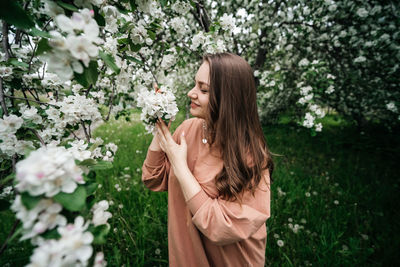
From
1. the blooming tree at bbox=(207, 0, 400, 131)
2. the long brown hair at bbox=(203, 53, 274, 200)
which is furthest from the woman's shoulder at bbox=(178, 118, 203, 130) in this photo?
the blooming tree at bbox=(207, 0, 400, 131)

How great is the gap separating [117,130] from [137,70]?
14.3 ft

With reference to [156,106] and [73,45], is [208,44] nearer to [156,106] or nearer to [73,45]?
[156,106]

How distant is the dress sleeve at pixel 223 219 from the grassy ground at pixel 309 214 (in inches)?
42.8

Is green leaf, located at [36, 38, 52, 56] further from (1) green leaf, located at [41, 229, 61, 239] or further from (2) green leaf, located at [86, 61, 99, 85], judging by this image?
(1) green leaf, located at [41, 229, 61, 239]

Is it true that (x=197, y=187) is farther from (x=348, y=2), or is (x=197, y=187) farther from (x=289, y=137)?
(x=289, y=137)

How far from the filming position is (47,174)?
1.57ft

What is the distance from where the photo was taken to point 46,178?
0.48 metres

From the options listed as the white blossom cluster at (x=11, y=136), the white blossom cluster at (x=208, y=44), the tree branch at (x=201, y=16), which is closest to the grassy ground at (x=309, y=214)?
the white blossom cluster at (x=11, y=136)

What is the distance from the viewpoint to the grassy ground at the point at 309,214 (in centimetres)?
191

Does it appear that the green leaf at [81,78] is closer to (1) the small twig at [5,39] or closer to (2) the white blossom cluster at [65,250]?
(2) the white blossom cluster at [65,250]

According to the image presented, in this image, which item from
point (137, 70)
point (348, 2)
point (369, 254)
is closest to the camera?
point (369, 254)

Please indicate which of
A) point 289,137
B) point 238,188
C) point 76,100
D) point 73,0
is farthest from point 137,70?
point 289,137

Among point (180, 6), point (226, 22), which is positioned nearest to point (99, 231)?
point (226, 22)

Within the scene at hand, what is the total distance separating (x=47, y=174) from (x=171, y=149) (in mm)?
679
